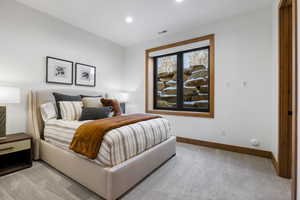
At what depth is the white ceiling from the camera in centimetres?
238

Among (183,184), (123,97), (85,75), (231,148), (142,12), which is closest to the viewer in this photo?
(183,184)

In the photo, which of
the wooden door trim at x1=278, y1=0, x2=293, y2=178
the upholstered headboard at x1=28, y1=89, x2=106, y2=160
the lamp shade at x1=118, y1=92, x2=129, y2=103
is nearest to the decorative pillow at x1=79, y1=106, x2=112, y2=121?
the upholstered headboard at x1=28, y1=89, x2=106, y2=160

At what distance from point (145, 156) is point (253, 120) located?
7.01 feet

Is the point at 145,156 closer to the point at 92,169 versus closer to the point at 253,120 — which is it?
the point at 92,169

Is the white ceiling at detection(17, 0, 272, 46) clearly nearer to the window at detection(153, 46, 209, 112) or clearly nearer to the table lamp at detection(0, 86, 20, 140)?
the window at detection(153, 46, 209, 112)

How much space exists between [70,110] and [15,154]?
1.05 metres

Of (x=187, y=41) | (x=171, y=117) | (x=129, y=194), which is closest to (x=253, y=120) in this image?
(x=171, y=117)

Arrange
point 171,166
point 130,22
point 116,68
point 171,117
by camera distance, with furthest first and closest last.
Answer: point 116,68 < point 171,117 < point 130,22 < point 171,166

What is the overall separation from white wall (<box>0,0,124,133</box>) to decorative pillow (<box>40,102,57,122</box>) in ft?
1.15

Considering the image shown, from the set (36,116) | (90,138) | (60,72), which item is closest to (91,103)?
(36,116)

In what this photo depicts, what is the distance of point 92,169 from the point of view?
150 centimetres

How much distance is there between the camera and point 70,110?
2422 millimetres

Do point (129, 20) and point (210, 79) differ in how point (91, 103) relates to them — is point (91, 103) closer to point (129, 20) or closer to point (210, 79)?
point (129, 20)

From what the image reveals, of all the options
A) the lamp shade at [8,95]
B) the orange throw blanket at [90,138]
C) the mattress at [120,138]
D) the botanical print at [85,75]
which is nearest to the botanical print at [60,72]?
the botanical print at [85,75]
